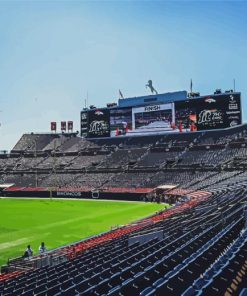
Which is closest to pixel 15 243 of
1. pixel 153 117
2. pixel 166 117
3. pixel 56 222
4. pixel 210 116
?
pixel 56 222

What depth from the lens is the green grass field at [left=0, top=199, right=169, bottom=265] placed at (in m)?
27.3

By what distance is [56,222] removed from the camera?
36812 mm

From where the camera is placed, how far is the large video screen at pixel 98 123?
74000 millimetres

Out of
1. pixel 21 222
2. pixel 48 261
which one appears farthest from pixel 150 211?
pixel 48 261

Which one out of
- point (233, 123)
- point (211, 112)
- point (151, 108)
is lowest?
point (233, 123)

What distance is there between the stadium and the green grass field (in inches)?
3.9

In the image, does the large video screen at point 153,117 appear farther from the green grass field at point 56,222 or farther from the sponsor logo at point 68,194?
the green grass field at point 56,222

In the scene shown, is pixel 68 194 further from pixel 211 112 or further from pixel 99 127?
pixel 211 112

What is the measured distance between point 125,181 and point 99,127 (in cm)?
1474

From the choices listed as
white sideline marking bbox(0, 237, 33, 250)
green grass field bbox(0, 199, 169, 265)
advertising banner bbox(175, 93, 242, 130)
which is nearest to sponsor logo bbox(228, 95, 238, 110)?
advertising banner bbox(175, 93, 242, 130)

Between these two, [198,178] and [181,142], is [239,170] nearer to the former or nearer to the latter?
[198,178]

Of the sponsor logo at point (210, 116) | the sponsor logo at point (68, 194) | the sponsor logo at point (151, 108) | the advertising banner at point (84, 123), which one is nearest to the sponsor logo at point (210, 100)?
the sponsor logo at point (210, 116)

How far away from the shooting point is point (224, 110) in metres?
62.1

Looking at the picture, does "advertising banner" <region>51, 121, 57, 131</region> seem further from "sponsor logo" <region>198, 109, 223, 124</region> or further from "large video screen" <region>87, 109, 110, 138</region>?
"sponsor logo" <region>198, 109, 223, 124</region>
